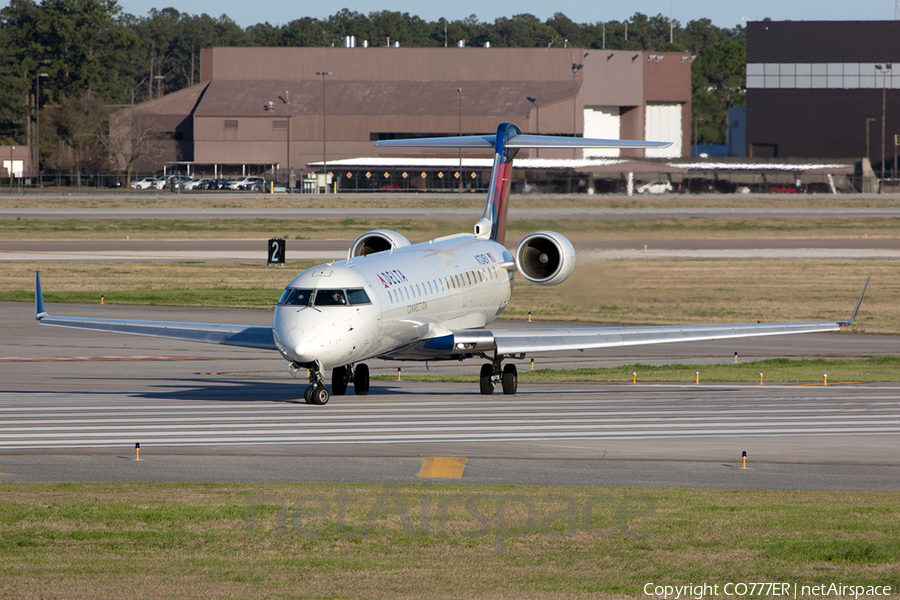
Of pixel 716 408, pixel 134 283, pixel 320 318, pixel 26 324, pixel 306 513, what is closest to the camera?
pixel 306 513

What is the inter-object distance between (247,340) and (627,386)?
10736mm

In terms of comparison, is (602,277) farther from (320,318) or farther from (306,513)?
(306,513)

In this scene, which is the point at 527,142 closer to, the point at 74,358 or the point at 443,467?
the point at 74,358

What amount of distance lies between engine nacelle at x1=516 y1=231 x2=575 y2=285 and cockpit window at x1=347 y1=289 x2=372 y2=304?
8.41 metres

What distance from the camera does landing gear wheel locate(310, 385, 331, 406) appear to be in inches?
953

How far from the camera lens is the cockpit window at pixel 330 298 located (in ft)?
76.8

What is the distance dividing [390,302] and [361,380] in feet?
11.0

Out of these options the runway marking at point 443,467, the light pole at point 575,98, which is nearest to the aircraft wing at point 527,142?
the runway marking at point 443,467

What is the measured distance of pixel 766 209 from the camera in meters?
99.8

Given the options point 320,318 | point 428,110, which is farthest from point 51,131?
point 320,318

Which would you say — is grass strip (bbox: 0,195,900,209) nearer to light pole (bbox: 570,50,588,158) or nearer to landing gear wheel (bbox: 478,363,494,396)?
light pole (bbox: 570,50,588,158)

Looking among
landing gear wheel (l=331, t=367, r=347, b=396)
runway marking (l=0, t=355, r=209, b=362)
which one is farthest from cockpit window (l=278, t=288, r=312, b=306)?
runway marking (l=0, t=355, r=209, b=362)

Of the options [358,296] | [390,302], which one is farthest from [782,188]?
[358,296]

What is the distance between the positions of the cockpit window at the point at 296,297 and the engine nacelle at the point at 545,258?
9.39 meters
